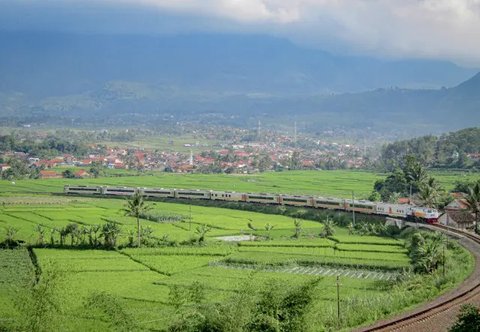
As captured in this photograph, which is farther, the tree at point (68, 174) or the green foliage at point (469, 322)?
the tree at point (68, 174)

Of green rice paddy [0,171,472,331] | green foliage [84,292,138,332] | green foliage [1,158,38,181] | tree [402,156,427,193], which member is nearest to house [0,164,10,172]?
green foliage [1,158,38,181]

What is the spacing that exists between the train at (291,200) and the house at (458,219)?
98 cm

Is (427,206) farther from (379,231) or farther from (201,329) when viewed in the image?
(201,329)

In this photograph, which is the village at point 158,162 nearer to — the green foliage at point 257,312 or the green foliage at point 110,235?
the green foliage at point 110,235

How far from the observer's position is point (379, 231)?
178 ft

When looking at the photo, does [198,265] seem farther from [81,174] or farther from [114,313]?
[81,174]

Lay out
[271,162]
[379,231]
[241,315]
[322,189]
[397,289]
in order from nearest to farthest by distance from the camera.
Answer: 1. [241,315]
2. [397,289]
3. [379,231]
4. [322,189]
5. [271,162]

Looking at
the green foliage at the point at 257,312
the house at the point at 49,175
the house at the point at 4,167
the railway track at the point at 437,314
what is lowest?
the railway track at the point at 437,314

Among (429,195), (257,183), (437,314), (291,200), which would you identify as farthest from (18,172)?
(437,314)

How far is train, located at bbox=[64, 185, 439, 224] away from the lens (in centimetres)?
5444

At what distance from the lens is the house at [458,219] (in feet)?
175

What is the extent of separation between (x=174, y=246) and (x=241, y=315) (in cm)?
2589

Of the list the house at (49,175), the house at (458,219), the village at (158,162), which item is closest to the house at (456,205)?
the house at (458,219)

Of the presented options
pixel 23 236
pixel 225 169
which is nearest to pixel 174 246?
pixel 23 236
